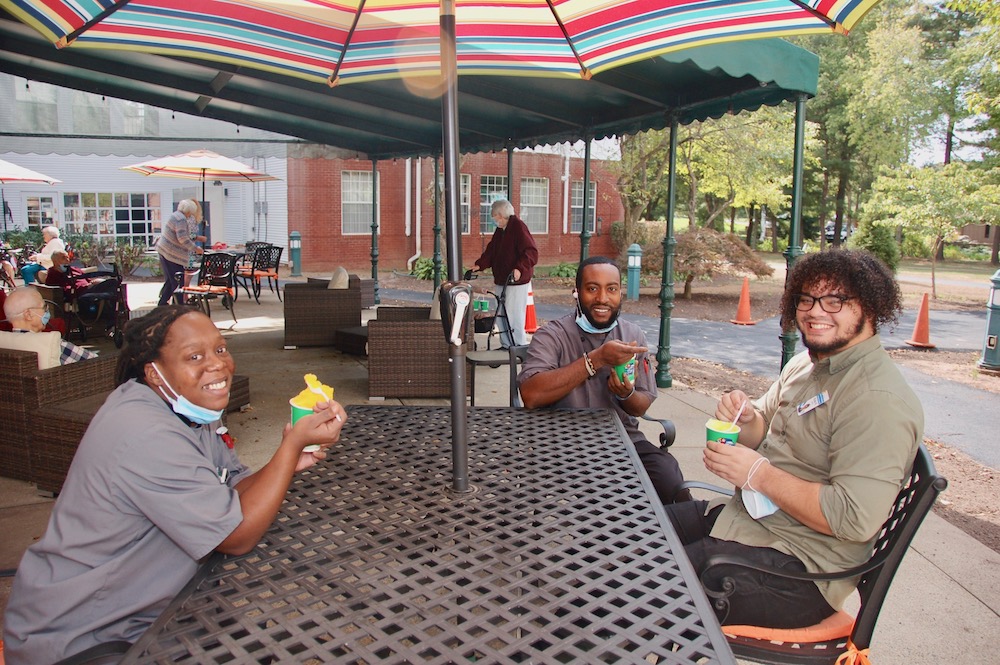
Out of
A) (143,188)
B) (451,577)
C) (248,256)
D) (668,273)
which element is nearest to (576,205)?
(248,256)

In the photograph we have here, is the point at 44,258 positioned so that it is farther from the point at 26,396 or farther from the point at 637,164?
the point at 637,164

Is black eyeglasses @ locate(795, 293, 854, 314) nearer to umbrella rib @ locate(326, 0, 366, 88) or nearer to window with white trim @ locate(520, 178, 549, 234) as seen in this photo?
umbrella rib @ locate(326, 0, 366, 88)

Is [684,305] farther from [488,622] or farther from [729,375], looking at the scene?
[488,622]

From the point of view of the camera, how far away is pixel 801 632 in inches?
72.7

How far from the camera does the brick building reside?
19.0 m

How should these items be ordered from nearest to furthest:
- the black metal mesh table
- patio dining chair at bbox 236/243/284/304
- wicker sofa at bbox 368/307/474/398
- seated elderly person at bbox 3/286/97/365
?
the black metal mesh table < seated elderly person at bbox 3/286/97/365 < wicker sofa at bbox 368/307/474/398 < patio dining chair at bbox 236/243/284/304

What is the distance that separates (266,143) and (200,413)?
784 centimetres

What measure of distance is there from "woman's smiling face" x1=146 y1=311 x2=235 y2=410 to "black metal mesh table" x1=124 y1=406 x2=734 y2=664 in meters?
0.36

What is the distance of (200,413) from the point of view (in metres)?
1.77

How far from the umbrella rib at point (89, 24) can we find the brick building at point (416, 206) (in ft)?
48.0

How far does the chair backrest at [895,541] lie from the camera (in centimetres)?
169

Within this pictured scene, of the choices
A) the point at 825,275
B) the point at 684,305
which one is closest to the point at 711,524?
the point at 825,275

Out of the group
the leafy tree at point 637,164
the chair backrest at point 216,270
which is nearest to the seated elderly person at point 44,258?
the chair backrest at point 216,270

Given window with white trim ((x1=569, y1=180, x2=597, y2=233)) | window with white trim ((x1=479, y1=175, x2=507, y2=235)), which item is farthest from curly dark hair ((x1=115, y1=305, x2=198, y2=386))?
window with white trim ((x1=569, y1=180, x2=597, y2=233))
